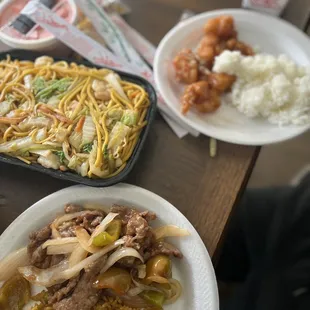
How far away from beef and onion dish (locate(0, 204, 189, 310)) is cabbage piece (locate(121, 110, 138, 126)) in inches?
10.3

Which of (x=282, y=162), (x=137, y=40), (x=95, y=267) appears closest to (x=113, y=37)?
(x=137, y=40)

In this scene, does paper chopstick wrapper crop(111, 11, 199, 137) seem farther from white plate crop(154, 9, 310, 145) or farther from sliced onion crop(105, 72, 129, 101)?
sliced onion crop(105, 72, 129, 101)

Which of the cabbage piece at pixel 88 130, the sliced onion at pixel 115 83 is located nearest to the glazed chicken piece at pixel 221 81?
the sliced onion at pixel 115 83

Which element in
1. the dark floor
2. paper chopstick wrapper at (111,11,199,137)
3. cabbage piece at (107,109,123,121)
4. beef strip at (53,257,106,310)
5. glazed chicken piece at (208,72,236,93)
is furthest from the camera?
the dark floor

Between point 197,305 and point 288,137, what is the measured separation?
560 millimetres

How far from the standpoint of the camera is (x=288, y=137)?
132 centimetres

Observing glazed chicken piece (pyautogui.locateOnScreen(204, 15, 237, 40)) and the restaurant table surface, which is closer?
the restaurant table surface

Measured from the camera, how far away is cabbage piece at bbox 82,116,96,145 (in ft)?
4.09

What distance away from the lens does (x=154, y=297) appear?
3.60 feet

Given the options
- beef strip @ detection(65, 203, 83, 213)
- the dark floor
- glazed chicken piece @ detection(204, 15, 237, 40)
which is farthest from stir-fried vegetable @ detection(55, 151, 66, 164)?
the dark floor

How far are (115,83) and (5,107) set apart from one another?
335 millimetres

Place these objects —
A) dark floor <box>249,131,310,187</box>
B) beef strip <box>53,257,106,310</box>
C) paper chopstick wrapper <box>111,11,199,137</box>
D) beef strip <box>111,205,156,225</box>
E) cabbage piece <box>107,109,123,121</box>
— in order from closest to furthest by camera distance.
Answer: beef strip <box>53,257,106,310</box> → beef strip <box>111,205,156,225</box> → cabbage piece <box>107,109,123,121</box> → paper chopstick wrapper <box>111,11,199,137</box> → dark floor <box>249,131,310,187</box>

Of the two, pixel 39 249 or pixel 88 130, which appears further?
pixel 88 130

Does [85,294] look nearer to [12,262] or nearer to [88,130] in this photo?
[12,262]
